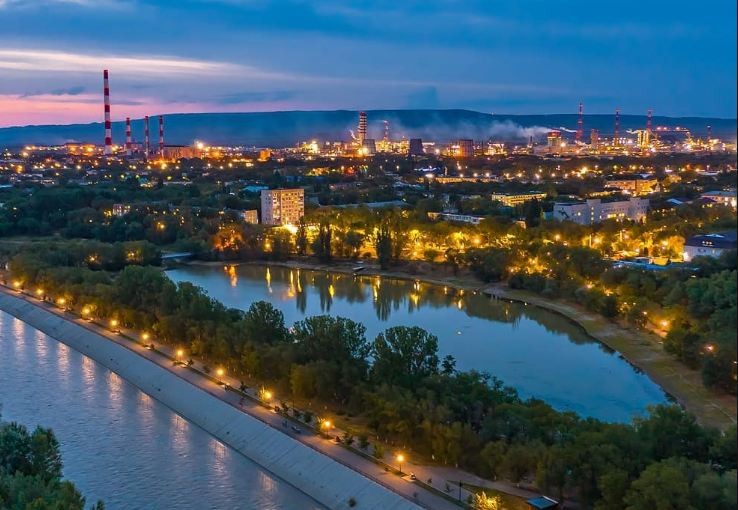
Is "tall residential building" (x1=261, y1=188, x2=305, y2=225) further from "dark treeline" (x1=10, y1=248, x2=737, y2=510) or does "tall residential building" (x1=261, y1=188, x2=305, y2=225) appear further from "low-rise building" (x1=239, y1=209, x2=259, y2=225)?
"dark treeline" (x1=10, y1=248, x2=737, y2=510)

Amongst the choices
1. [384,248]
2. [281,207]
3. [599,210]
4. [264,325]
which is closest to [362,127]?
[281,207]

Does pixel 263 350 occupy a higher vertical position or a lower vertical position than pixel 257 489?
higher

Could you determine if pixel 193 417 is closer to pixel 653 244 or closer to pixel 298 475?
pixel 298 475

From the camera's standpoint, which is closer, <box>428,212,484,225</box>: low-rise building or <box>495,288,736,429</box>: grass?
<box>495,288,736,429</box>: grass

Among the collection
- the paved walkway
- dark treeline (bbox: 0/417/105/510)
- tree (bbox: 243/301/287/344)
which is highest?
tree (bbox: 243/301/287/344)

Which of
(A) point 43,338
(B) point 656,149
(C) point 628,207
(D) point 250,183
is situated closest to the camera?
(A) point 43,338

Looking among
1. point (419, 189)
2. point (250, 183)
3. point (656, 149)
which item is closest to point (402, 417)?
point (419, 189)

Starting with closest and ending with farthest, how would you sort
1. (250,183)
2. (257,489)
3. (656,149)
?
(257,489) < (250,183) < (656,149)

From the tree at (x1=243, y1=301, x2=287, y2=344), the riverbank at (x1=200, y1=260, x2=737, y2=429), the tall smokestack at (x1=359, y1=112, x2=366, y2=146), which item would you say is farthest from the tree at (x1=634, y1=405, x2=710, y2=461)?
the tall smokestack at (x1=359, y1=112, x2=366, y2=146)
